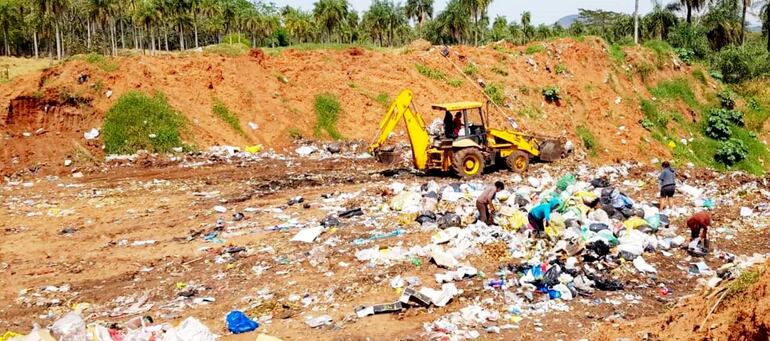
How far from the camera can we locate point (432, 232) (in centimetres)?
995

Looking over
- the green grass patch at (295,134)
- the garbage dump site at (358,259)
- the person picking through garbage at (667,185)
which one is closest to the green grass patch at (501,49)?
the green grass patch at (295,134)

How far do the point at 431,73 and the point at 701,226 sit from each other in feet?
48.1

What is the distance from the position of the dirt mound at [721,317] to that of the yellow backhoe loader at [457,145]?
24.7 ft

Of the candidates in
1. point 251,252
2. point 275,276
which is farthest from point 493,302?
point 251,252

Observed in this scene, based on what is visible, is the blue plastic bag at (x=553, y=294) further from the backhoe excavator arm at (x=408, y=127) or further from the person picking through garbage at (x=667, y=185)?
the backhoe excavator arm at (x=408, y=127)

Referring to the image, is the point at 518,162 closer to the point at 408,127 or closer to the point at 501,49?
the point at 408,127

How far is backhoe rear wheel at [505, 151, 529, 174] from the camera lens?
15.1m

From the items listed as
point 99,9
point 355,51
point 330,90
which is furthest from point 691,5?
point 99,9

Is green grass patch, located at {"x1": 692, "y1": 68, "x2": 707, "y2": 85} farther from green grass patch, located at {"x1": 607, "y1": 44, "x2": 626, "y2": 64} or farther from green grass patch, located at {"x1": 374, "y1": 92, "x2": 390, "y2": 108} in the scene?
green grass patch, located at {"x1": 374, "y1": 92, "x2": 390, "y2": 108}

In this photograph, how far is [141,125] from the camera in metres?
18.2

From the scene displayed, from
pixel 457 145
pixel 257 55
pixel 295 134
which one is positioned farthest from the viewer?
pixel 257 55

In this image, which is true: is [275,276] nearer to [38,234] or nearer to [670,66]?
[38,234]

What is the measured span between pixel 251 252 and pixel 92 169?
8.51 metres

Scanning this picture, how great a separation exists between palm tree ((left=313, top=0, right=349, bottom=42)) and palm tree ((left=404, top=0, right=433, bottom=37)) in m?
7.12
